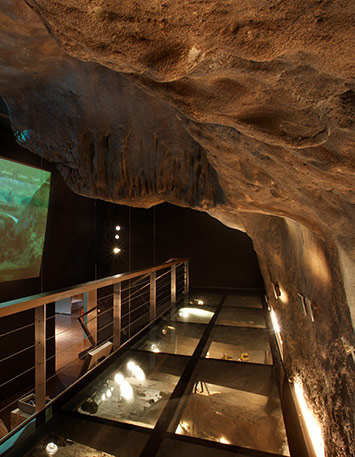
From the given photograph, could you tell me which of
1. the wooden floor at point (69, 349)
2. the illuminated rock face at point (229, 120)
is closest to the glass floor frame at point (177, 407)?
the illuminated rock face at point (229, 120)

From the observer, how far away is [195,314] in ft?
16.0

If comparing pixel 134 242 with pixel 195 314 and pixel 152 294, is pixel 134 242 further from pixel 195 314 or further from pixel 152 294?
pixel 152 294

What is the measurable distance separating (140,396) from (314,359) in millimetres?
1451

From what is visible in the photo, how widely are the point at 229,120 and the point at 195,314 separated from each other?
434cm

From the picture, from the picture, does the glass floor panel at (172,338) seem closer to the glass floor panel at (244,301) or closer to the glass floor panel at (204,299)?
the glass floor panel at (204,299)

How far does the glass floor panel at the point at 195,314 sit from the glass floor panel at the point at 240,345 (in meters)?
0.44

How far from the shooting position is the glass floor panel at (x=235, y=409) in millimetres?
2025

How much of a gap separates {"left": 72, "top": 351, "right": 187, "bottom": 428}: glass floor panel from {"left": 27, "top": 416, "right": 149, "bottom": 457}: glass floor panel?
0.40ft

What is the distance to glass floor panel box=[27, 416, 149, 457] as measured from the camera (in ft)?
5.84

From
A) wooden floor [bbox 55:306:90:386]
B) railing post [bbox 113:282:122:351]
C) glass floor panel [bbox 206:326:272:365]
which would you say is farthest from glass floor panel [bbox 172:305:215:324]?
wooden floor [bbox 55:306:90:386]

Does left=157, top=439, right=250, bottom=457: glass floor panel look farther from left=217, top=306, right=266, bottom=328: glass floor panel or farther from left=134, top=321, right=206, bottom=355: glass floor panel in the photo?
left=217, top=306, right=266, bottom=328: glass floor panel

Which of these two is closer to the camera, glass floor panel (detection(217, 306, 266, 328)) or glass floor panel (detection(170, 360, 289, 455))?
glass floor panel (detection(170, 360, 289, 455))

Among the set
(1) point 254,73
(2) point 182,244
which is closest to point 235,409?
(1) point 254,73

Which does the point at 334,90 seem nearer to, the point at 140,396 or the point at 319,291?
the point at 319,291
